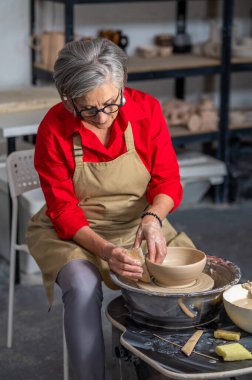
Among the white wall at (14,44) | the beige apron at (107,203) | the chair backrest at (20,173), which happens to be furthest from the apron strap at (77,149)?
the white wall at (14,44)

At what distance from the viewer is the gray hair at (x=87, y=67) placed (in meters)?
2.40

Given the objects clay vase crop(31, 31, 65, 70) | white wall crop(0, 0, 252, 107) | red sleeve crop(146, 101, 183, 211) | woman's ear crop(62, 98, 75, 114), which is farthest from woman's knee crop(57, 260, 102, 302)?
white wall crop(0, 0, 252, 107)

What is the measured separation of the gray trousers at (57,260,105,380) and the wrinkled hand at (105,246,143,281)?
0.34 feet

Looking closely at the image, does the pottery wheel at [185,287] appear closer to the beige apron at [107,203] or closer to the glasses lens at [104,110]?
the beige apron at [107,203]

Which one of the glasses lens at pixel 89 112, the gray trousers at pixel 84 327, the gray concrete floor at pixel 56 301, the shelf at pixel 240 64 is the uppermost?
the glasses lens at pixel 89 112

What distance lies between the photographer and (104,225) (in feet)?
8.77

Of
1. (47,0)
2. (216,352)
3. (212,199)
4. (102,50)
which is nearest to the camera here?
(216,352)

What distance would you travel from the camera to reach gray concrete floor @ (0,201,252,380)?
3.15m

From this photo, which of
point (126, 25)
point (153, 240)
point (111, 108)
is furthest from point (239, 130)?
point (153, 240)

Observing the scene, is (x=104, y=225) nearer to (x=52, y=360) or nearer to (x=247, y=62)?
(x=52, y=360)

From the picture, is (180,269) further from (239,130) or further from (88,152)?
(239,130)

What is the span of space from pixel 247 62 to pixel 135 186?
253 centimetres

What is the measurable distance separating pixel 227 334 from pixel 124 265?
1.17 feet

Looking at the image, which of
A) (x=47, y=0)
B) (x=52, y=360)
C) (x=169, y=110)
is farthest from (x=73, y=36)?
(x=52, y=360)
